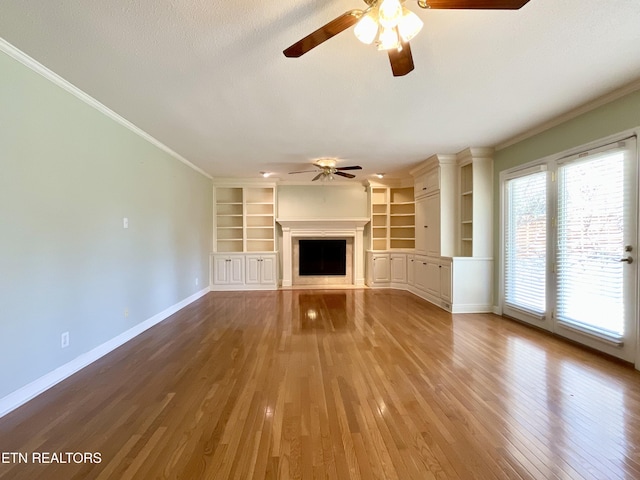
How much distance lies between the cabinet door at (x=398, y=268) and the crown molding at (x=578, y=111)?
10.3 feet

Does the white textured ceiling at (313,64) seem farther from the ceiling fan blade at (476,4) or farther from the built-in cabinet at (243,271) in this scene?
the built-in cabinet at (243,271)

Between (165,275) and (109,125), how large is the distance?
2.10 meters

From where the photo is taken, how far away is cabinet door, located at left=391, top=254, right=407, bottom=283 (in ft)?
21.4

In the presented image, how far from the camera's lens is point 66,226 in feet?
7.97

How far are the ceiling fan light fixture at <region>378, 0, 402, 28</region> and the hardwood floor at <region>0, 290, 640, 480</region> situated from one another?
2.27m

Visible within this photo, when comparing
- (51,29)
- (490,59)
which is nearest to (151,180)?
(51,29)

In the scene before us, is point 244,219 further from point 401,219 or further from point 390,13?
point 390,13

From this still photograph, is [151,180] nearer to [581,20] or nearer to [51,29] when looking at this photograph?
[51,29]

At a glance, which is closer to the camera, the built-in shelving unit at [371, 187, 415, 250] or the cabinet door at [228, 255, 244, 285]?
the cabinet door at [228, 255, 244, 285]

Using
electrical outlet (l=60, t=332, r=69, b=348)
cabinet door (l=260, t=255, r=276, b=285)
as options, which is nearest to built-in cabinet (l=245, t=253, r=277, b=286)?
cabinet door (l=260, t=255, r=276, b=285)

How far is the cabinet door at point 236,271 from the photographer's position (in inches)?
252

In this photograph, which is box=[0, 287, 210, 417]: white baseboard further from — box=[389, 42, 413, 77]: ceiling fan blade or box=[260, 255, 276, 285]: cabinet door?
box=[389, 42, 413, 77]: ceiling fan blade

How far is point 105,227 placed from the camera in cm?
291

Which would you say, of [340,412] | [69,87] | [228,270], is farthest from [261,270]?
[340,412]
